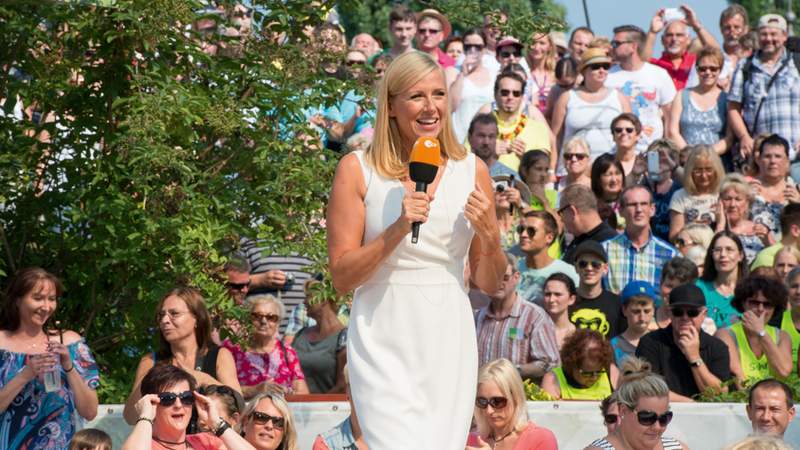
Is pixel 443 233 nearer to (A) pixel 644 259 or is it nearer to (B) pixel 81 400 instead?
(B) pixel 81 400

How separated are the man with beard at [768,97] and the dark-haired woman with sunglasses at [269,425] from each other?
8146 mm

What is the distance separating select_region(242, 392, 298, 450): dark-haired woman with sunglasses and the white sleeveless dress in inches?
100

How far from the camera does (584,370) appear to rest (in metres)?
9.27

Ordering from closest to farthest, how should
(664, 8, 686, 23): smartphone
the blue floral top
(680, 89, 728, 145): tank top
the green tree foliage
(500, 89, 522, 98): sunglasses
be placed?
the blue floral top < the green tree foliage < (500, 89, 522, 98): sunglasses < (680, 89, 728, 145): tank top < (664, 8, 686, 23): smartphone

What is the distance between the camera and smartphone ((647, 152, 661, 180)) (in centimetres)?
1323

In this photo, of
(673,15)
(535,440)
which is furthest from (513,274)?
(673,15)

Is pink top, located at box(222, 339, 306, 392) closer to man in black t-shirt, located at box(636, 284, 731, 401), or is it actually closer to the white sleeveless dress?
man in black t-shirt, located at box(636, 284, 731, 401)

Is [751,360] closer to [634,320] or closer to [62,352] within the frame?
[634,320]

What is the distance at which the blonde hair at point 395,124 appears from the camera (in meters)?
4.71

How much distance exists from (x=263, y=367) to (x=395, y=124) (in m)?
4.62

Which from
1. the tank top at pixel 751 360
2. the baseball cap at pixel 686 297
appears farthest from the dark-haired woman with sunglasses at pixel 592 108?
the tank top at pixel 751 360

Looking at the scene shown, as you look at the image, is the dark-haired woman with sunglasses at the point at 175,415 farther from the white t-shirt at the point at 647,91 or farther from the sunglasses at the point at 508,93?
the white t-shirt at the point at 647,91

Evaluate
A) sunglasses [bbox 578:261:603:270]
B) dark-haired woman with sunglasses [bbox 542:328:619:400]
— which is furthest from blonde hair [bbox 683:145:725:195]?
dark-haired woman with sunglasses [bbox 542:328:619:400]

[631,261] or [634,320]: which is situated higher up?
[631,261]
